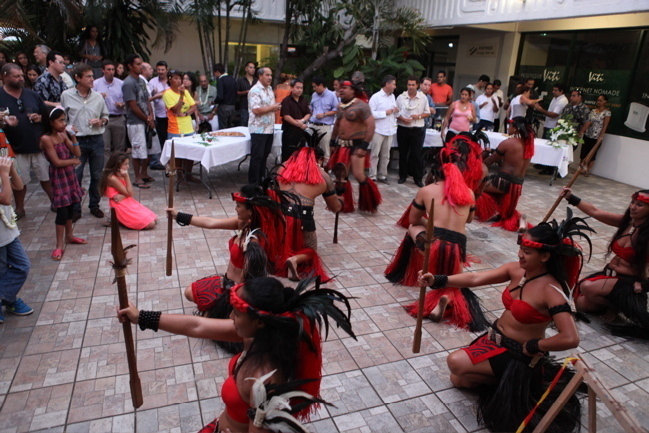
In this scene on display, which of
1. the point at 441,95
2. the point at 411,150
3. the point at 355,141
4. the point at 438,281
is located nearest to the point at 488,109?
the point at 441,95

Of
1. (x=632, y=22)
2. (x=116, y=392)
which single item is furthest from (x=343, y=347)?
(x=632, y=22)

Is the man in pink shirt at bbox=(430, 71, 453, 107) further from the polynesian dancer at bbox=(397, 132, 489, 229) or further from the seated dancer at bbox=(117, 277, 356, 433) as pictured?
the seated dancer at bbox=(117, 277, 356, 433)

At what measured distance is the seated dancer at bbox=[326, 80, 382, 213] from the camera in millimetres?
6785

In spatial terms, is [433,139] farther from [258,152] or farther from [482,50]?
[482,50]

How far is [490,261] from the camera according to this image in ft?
18.2

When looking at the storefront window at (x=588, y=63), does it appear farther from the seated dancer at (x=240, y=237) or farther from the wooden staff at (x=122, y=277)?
the wooden staff at (x=122, y=277)

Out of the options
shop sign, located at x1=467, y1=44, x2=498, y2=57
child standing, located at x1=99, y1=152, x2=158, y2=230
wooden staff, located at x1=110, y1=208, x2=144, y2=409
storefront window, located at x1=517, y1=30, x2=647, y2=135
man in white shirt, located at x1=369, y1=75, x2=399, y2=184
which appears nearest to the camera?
wooden staff, located at x1=110, y1=208, x2=144, y2=409

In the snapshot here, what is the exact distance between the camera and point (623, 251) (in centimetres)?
415

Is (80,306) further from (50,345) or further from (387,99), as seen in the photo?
(387,99)

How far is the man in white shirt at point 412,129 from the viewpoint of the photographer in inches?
321

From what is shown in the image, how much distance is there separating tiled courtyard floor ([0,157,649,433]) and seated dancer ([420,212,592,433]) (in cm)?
26

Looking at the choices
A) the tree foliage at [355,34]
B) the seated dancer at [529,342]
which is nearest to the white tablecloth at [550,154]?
the tree foliage at [355,34]

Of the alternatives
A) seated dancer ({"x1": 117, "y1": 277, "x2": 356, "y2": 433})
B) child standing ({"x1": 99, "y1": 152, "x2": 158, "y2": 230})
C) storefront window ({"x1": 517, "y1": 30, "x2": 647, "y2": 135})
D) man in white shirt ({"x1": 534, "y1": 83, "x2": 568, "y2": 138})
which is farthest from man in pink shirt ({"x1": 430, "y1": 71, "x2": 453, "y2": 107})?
seated dancer ({"x1": 117, "y1": 277, "x2": 356, "y2": 433})

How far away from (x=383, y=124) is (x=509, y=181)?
8.19ft
